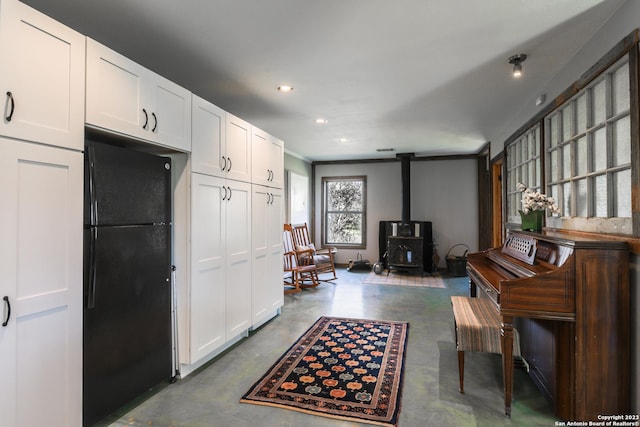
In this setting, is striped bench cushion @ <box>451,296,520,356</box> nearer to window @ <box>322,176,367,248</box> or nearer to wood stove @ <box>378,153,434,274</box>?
wood stove @ <box>378,153,434,274</box>

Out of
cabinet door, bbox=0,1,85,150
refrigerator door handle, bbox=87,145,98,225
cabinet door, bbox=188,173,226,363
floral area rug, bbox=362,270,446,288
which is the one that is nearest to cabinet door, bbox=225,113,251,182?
cabinet door, bbox=188,173,226,363

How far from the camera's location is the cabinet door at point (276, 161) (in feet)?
11.9

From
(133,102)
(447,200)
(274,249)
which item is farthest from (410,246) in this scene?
(133,102)

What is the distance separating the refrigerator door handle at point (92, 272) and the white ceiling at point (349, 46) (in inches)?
50.7

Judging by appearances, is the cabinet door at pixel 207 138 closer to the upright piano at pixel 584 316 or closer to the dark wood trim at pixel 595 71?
the upright piano at pixel 584 316

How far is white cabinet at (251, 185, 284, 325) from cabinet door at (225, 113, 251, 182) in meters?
0.28

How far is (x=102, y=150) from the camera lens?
1768 mm

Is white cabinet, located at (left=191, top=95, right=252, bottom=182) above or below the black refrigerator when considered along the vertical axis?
above

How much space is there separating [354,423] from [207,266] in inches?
58.0

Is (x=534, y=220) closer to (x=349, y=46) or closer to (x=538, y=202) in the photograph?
(x=538, y=202)

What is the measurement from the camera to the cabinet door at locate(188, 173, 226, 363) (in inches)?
94.1

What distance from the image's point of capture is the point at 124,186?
1.91 m

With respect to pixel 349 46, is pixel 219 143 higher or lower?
lower

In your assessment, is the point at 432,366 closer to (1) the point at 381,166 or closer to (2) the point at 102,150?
(2) the point at 102,150
